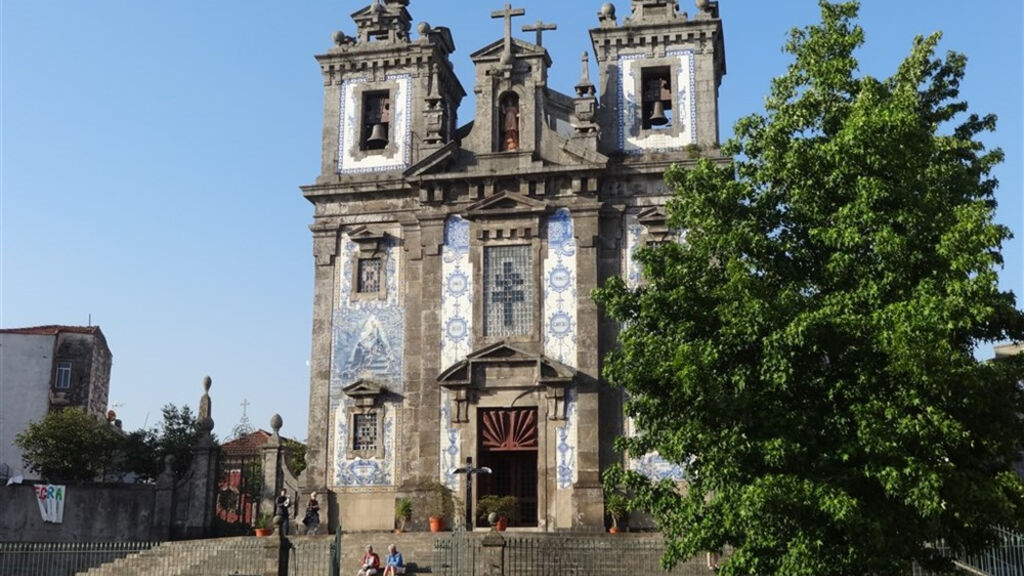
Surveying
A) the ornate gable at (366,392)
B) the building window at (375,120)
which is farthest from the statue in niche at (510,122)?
the ornate gable at (366,392)

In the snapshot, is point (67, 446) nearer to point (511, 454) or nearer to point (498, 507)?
point (511, 454)

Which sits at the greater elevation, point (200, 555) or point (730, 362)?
point (730, 362)

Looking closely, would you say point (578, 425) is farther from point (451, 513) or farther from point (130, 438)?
point (130, 438)

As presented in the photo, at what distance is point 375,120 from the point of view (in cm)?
3117

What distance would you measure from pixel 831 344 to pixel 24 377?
113 ft

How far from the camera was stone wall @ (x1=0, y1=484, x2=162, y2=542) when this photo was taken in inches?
1196

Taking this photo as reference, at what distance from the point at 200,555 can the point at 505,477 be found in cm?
729

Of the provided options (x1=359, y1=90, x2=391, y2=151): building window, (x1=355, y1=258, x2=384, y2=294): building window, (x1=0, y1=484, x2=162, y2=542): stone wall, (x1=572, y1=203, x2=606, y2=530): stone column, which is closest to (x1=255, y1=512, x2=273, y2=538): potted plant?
(x1=0, y1=484, x2=162, y2=542): stone wall

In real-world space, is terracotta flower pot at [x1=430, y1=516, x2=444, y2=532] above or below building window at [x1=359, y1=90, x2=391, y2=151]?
below

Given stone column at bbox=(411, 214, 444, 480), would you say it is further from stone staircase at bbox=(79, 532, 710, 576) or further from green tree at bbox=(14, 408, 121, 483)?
green tree at bbox=(14, 408, 121, 483)

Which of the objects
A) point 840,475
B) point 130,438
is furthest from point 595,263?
point 130,438

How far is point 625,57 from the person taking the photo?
2984 cm

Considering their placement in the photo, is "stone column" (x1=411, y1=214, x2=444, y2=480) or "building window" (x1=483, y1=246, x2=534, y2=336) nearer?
"stone column" (x1=411, y1=214, x2=444, y2=480)

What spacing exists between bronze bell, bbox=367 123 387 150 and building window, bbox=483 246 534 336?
15.0ft
